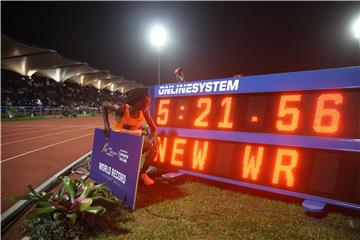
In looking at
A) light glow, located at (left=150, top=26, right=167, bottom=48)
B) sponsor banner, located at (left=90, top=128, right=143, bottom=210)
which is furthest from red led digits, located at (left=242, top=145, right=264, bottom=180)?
light glow, located at (left=150, top=26, right=167, bottom=48)

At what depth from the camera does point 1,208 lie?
15.6 feet

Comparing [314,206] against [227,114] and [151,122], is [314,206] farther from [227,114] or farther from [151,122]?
[151,122]

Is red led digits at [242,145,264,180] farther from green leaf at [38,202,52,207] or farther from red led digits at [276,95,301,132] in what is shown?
green leaf at [38,202,52,207]

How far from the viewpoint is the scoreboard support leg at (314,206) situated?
3.88 metres

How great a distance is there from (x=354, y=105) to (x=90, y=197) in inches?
155

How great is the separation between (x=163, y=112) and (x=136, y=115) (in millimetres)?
665

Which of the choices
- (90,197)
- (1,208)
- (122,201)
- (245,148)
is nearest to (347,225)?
(245,148)

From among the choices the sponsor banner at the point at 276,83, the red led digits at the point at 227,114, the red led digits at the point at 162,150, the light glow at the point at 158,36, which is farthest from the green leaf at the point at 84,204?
the light glow at the point at 158,36

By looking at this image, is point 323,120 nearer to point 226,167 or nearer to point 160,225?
point 226,167

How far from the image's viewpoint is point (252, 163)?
15.6ft

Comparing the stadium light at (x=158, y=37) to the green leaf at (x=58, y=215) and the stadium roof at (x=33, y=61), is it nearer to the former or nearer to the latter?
the green leaf at (x=58, y=215)

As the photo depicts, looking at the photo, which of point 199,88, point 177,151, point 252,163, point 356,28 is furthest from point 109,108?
point 356,28

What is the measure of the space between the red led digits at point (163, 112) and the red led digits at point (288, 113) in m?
2.59

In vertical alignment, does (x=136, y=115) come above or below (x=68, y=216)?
above
